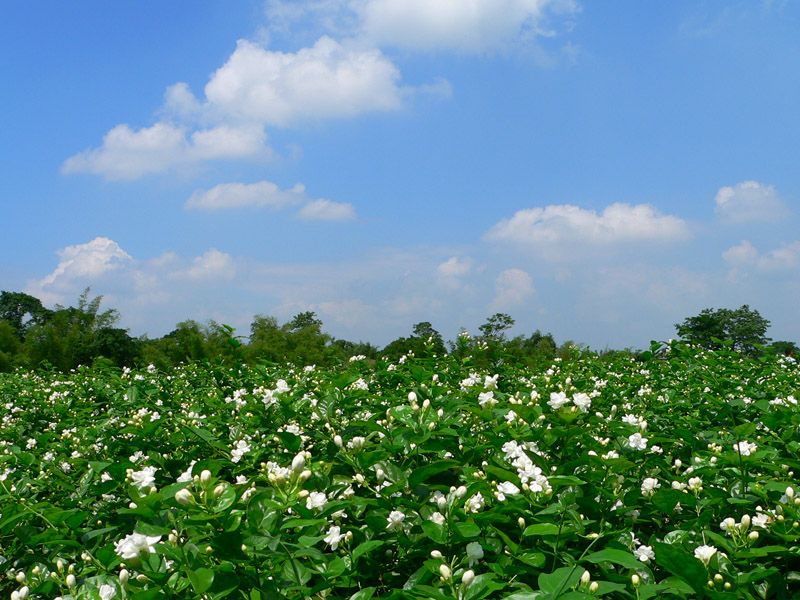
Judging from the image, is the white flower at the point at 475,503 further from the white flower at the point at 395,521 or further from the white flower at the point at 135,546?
the white flower at the point at 135,546

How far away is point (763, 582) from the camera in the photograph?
5.29ft

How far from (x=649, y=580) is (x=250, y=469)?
166cm

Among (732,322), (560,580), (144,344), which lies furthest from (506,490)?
(732,322)

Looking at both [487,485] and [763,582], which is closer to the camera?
[763,582]

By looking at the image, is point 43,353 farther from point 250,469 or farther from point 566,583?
point 566,583

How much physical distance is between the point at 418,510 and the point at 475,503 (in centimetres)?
17

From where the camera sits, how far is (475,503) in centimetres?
176

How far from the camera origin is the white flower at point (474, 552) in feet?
5.01

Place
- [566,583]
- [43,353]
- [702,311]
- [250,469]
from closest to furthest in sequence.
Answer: [566,583] → [250,469] → [43,353] → [702,311]

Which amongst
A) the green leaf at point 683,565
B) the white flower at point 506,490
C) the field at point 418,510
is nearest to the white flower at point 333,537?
the field at point 418,510

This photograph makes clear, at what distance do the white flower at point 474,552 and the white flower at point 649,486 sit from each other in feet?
2.53

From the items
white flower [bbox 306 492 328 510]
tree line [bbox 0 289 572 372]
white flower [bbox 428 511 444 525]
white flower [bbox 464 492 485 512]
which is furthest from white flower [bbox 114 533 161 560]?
tree line [bbox 0 289 572 372]

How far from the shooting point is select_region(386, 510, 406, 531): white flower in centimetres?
168

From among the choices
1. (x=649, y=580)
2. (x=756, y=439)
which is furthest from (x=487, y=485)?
(x=756, y=439)
